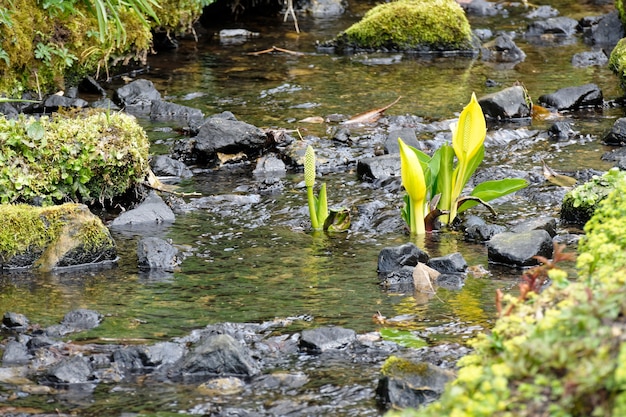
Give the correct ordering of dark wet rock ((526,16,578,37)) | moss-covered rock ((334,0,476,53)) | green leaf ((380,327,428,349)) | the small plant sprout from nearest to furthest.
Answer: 1. green leaf ((380,327,428,349))
2. the small plant sprout
3. moss-covered rock ((334,0,476,53))
4. dark wet rock ((526,16,578,37))

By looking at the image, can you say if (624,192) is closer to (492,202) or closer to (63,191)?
(492,202)

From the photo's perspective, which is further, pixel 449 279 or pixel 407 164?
pixel 407 164

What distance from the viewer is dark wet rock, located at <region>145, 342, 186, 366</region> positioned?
3.97 m

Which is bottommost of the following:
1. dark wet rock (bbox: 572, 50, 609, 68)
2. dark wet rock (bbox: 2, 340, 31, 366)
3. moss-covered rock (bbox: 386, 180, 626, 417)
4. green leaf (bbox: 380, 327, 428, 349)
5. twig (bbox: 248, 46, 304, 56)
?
dark wet rock (bbox: 572, 50, 609, 68)

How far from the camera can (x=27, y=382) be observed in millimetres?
3787

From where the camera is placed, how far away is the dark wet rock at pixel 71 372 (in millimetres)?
3791

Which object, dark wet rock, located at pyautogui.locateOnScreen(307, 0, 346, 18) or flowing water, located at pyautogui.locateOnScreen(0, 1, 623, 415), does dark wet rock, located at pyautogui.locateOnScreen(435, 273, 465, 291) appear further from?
dark wet rock, located at pyautogui.locateOnScreen(307, 0, 346, 18)

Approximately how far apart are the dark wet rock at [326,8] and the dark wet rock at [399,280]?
10541mm

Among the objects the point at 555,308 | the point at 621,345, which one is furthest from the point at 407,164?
the point at 621,345

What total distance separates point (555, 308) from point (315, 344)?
173 cm

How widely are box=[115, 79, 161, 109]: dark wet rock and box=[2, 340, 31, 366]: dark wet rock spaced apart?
5.75 m

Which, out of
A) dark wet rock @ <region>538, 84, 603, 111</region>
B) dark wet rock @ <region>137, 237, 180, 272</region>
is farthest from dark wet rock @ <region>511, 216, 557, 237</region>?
dark wet rock @ <region>538, 84, 603, 111</region>

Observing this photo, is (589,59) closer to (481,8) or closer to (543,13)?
(543,13)

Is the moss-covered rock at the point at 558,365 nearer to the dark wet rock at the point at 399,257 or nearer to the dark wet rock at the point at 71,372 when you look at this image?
the dark wet rock at the point at 71,372
